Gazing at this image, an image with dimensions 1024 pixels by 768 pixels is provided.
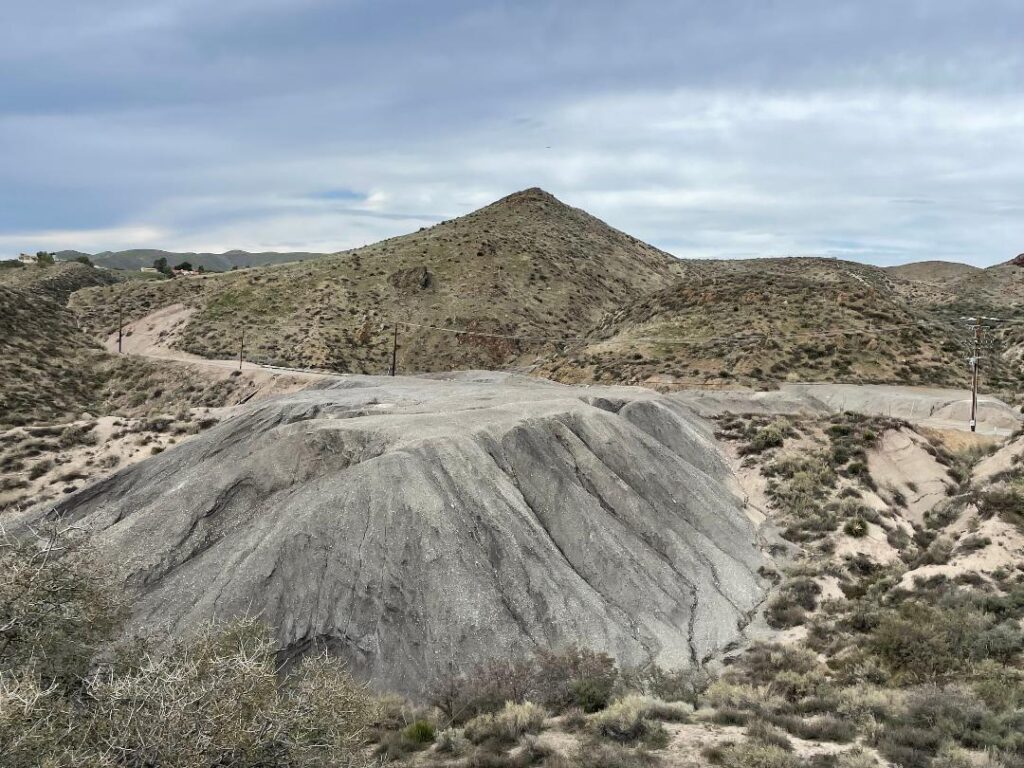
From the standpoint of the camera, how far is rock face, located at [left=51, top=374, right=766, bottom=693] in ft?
61.5

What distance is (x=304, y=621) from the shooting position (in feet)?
60.6

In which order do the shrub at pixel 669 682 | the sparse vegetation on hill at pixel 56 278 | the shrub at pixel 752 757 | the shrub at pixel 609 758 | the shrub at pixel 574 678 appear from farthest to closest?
the sparse vegetation on hill at pixel 56 278
the shrub at pixel 669 682
the shrub at pixel 574 678
the shrub at pixel 609 758
the shrub at pixel 752 757

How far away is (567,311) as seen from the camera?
315 ft

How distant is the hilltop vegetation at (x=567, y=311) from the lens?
5625 centimetres

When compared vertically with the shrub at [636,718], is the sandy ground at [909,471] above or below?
above

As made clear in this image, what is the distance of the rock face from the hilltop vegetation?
93.9 ft

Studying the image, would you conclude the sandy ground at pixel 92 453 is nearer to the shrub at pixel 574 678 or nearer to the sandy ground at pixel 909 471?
the shrub at pixel 574 678

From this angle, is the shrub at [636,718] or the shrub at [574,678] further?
the shrub at [574,678]

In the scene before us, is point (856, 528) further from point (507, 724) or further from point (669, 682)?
point (507, 724)

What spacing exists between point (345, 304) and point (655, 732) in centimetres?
8046

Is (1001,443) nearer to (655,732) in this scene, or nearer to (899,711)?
(899,711)

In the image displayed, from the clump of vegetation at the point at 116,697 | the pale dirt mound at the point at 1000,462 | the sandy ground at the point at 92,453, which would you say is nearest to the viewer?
the clump of vegetation at the point at 116,697

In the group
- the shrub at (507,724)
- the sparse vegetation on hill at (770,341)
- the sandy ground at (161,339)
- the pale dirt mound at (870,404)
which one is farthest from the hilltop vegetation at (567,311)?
the shrub at (507,724)

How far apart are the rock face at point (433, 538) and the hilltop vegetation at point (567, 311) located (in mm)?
28620
